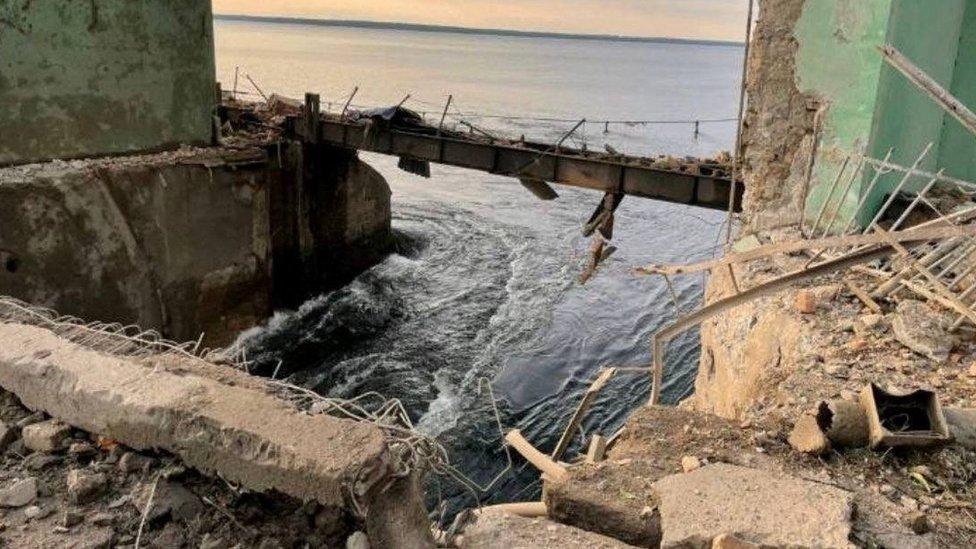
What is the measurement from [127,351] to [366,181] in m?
13.0

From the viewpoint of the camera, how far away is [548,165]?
41.8 feet

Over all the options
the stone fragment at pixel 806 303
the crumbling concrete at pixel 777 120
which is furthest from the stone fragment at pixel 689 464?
the crumbling concrete at pixel 777 120

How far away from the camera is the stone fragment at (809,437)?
12.0 ft

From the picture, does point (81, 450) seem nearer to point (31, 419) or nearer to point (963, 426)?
point (31, 419)

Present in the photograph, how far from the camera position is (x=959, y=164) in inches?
369

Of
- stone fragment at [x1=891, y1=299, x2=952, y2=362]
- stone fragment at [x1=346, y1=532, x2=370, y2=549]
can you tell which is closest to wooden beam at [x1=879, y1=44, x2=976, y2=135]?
stone fragment at [x1=891, y1=299, x2=952, y2=362]

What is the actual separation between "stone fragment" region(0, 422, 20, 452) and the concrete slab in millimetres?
145

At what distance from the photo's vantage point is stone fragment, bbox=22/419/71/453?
3324mm

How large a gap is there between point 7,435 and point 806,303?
4.91 m

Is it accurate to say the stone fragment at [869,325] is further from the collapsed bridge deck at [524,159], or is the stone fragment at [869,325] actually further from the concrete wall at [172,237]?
the concrete wall at [172,237]

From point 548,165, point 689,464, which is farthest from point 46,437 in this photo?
point 548,165

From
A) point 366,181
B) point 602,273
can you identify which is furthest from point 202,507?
point 602,273

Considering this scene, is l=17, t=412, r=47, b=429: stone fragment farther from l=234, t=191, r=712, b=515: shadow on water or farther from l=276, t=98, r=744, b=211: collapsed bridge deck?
l=276, t=98, r=744, b=211: collapsed bridge deck

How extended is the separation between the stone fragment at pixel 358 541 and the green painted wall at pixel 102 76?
9632 mm
